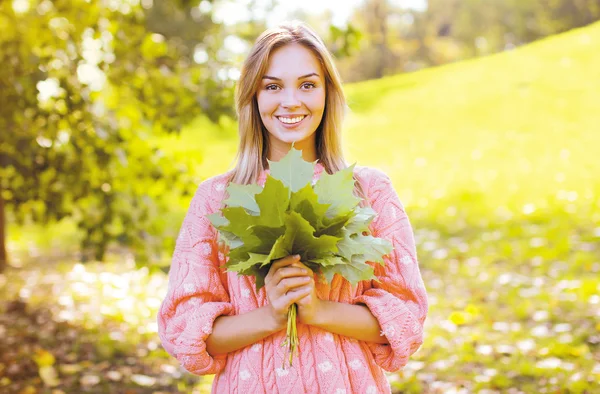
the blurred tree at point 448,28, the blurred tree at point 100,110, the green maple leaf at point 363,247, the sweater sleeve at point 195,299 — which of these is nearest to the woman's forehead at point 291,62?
the sweater sleeve at point 195,299

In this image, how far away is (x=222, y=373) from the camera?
6.94 feet

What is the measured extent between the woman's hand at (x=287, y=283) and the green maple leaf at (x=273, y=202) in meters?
0.15

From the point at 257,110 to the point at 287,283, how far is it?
0.69 m

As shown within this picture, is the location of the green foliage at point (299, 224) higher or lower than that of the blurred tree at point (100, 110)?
lower

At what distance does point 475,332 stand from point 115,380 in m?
2.68

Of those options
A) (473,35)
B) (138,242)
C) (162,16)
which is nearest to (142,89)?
(138,242)

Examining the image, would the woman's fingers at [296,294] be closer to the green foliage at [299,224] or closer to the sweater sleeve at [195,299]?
the green foliage at [299,224]

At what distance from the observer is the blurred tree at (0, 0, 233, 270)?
437cm

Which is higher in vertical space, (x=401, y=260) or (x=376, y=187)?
(x=376, y=187)

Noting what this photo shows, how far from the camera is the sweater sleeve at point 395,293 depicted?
6.59ft

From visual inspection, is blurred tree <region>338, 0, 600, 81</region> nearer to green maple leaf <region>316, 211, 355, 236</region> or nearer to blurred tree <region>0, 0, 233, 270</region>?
blurred tree <region>0, 0, 233, 270</region>

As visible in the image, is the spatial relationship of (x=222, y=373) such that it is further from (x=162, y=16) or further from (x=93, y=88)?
(x=162, y=16)

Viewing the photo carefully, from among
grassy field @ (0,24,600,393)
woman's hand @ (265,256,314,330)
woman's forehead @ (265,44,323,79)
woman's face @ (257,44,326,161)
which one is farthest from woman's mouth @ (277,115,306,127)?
woman's hand @ (265,256,314,330)

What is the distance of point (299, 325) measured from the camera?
2020mm
